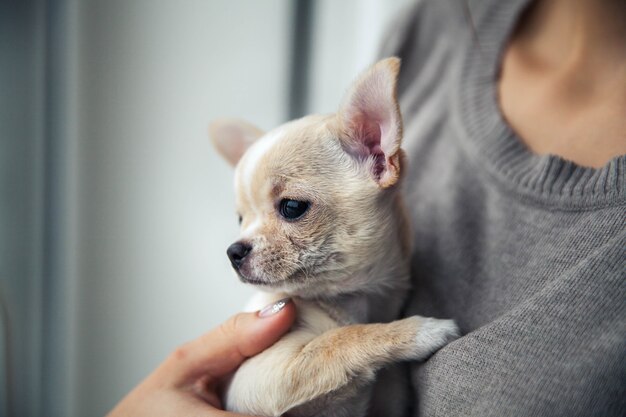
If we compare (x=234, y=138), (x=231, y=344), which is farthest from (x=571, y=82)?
(x=231, y=344)

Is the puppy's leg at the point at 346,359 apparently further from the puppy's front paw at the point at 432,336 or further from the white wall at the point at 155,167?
the white wall at the point at 155,167

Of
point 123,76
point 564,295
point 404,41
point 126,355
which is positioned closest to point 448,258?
point 564,295

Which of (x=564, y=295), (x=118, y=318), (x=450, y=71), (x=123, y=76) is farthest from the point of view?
(x=118, y=318)

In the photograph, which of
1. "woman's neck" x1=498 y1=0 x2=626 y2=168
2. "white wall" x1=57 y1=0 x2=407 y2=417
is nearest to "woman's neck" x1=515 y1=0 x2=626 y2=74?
"woman's neck" x1=498 y1=0 x2=626 y2=168

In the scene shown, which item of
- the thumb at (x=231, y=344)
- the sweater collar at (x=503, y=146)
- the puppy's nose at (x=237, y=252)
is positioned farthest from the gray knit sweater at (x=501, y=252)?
the puppy's nose at (x=237, y=252)

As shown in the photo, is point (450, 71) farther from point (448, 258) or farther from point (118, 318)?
point (118, 318)

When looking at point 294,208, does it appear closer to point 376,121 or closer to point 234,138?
point 376,121
